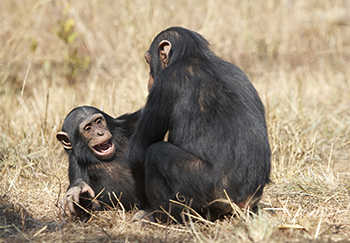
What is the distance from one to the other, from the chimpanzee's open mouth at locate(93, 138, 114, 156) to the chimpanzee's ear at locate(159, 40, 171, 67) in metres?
0.92

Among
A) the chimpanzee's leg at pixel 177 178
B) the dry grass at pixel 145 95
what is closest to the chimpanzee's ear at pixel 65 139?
the dry grass at pixel 145 95

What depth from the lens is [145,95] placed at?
243 inches

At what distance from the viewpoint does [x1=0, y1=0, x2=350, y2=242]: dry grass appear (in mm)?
3145

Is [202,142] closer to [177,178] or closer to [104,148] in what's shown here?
[177,178]

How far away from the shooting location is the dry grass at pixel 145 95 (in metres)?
3.14

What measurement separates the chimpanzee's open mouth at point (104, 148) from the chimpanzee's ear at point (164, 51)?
0.92 metres

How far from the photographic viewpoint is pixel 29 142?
4.93 m

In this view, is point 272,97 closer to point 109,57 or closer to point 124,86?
point 124,86

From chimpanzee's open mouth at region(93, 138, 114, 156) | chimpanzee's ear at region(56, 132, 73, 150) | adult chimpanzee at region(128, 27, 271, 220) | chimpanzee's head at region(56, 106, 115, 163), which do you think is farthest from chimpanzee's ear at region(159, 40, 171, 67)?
chimpanzee's ear at region(56, 132, 73, 150)

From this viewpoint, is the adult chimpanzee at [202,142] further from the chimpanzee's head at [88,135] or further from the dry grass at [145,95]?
the chimpanzee's head at [88,135]

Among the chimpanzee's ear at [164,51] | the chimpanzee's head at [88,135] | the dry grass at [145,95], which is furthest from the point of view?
the chimpanzee's head at [88,135]

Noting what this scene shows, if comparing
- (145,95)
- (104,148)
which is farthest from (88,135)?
(145,95)

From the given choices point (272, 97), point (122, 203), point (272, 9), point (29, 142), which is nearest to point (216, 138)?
point (122, 203)

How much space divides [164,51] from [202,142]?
0.96 metres
